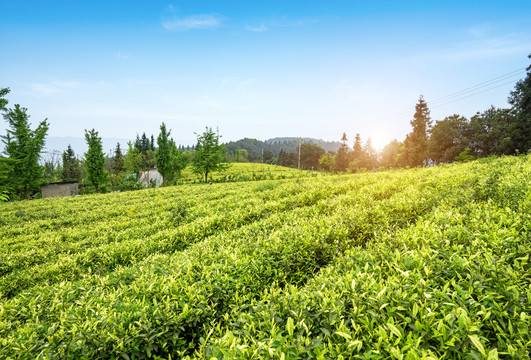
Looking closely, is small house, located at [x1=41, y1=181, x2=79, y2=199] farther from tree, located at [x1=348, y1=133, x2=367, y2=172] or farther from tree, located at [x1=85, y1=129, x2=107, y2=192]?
tree, located at [x1=348, y1=133, x2=367, y2=172]

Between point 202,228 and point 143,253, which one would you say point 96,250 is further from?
point 202,228

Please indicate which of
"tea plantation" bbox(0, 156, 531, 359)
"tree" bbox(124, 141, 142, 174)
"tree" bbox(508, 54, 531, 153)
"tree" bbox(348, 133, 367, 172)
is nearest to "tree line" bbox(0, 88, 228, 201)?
"tree" bbox(124, 141, 142, 174)

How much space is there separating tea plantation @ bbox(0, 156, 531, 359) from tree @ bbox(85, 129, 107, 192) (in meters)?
31.4

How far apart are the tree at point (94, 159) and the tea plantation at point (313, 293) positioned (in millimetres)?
31365

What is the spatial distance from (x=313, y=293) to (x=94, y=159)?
39259 millimetres

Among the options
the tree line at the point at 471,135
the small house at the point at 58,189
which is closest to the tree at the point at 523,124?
the tree line at the point at 471,135

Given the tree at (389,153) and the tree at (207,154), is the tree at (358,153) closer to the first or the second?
the tree at (389,153)

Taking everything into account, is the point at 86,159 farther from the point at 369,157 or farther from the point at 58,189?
the point at 369,157

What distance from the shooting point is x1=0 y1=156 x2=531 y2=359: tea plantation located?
7.11 ft

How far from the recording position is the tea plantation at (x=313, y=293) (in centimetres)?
217

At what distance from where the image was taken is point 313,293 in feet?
9.47

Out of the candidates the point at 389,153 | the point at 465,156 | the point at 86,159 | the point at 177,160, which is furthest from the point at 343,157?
the point at 86,159

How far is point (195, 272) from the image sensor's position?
4.07 meters

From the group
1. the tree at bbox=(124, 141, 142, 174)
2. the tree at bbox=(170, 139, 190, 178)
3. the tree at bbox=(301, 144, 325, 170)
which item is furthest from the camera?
the tree at bbox=(301, 144, 325, 170)
